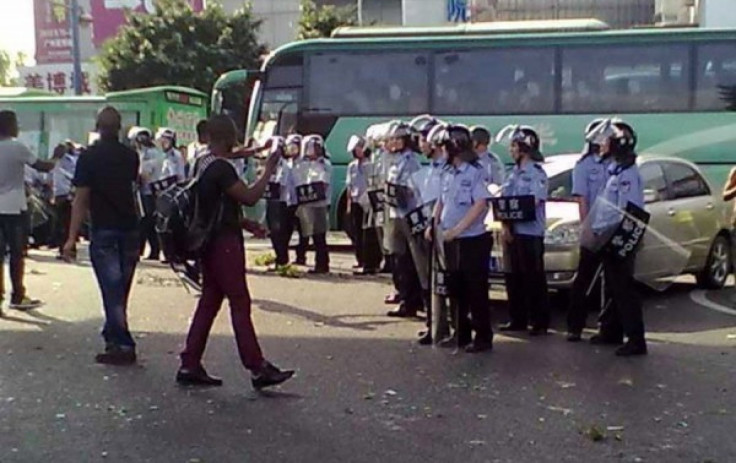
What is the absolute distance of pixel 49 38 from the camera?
70875 mm

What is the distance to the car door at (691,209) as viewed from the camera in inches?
553

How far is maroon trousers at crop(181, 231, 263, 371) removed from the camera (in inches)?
343

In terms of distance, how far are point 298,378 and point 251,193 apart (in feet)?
4.95

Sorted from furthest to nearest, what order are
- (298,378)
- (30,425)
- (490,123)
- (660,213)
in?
1. (490,123)
2. (660,213)
3. (298,378)
4. (30,425)

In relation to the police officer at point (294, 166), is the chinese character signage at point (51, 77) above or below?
above

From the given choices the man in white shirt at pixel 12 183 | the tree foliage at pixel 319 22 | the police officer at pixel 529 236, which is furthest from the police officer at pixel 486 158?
the tree foliage at pixel 319 22

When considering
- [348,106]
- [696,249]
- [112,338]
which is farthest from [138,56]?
[112,338]

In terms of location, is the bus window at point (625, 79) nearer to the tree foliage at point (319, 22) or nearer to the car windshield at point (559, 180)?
the car windshield at point (559, 180)

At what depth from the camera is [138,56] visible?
4431cm

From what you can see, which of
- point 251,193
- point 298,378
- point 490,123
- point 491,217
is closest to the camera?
point 251,193

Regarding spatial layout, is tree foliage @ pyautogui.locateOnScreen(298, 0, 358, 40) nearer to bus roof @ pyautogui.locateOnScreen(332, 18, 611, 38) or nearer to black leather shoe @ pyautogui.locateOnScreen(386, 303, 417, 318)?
bus roof @ pyautogui.locateOnScreen(332, 18, 611, 38)

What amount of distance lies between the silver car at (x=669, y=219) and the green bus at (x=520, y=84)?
17.2 ft

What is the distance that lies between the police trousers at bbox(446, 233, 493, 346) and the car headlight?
2229 mm

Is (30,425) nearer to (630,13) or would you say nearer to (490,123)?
(490,123)
